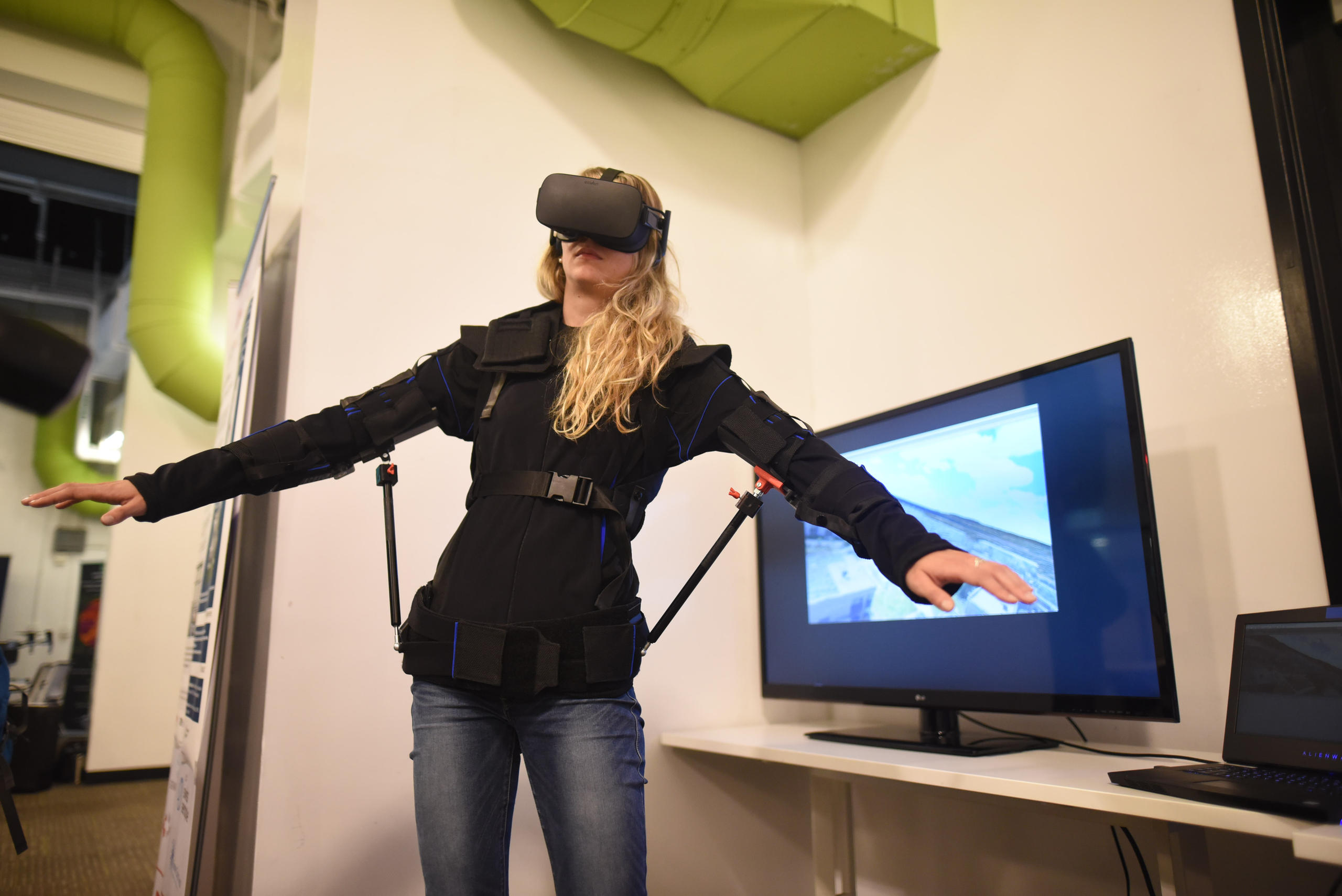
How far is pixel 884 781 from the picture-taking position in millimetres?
2027

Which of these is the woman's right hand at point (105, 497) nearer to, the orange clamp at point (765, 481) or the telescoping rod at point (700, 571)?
the telescoping rod at point (700, 571)

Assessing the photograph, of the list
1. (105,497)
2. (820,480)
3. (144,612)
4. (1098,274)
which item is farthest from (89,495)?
(144,612)

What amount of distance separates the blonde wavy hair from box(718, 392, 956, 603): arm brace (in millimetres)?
163

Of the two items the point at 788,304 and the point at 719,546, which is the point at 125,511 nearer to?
the point at 719,546

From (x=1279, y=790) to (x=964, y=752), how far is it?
2.39 feet

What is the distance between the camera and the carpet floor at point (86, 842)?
2.68 meters

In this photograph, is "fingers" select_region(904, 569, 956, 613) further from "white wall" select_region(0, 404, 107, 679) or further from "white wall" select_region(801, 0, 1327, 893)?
"white wall" select_region(0, 404, 107, 679)

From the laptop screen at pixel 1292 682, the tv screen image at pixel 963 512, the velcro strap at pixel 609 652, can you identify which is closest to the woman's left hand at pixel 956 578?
the velcro strap at pixel 609 652

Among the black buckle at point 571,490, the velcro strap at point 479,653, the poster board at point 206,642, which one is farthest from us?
the poster board at point 206,642

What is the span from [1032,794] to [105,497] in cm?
156

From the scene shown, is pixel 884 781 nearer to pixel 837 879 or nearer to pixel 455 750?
pixel 837 879

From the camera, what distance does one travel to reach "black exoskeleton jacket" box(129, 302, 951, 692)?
1197 mm

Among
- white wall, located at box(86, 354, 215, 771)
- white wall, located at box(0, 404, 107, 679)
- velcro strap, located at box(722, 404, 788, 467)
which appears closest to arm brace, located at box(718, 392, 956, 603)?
velcro strap, located at box(722, 404, 788, 467)

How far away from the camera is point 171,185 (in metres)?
3.34
